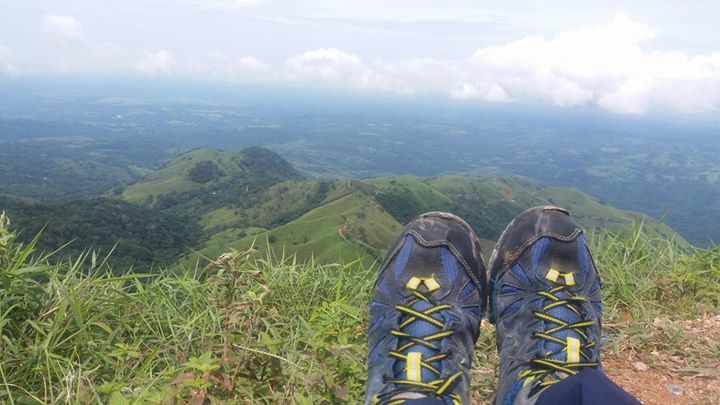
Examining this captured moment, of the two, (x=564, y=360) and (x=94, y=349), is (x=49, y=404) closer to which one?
(x=94, y=349)

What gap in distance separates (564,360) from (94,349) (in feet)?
7.43

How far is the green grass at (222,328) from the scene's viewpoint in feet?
6.36

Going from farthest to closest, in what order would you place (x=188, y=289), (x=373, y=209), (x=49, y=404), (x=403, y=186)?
1. (x=403, y=186)
2. (x=373, y=209)
3. (x=188, y=289)
4. (x=49, y=404)

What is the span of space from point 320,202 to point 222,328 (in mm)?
96815

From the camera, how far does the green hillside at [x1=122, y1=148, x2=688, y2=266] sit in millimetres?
74562

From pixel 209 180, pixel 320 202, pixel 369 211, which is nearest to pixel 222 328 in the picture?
pixel 369 211

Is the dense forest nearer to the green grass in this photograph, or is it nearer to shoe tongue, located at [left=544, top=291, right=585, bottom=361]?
the green grass

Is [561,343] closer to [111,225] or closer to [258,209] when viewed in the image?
[111,225]

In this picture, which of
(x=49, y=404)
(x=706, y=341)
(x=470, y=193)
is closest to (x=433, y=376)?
(x=49, y=404)

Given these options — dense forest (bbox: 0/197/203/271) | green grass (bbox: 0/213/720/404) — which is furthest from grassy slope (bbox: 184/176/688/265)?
green grass (bbox: 0/213/720/404)

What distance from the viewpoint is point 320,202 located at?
99.1 meters

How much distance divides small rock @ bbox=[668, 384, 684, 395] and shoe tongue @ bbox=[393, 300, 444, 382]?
1.28 m

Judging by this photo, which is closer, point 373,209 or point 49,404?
point 49,404

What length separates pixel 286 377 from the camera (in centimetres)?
207
